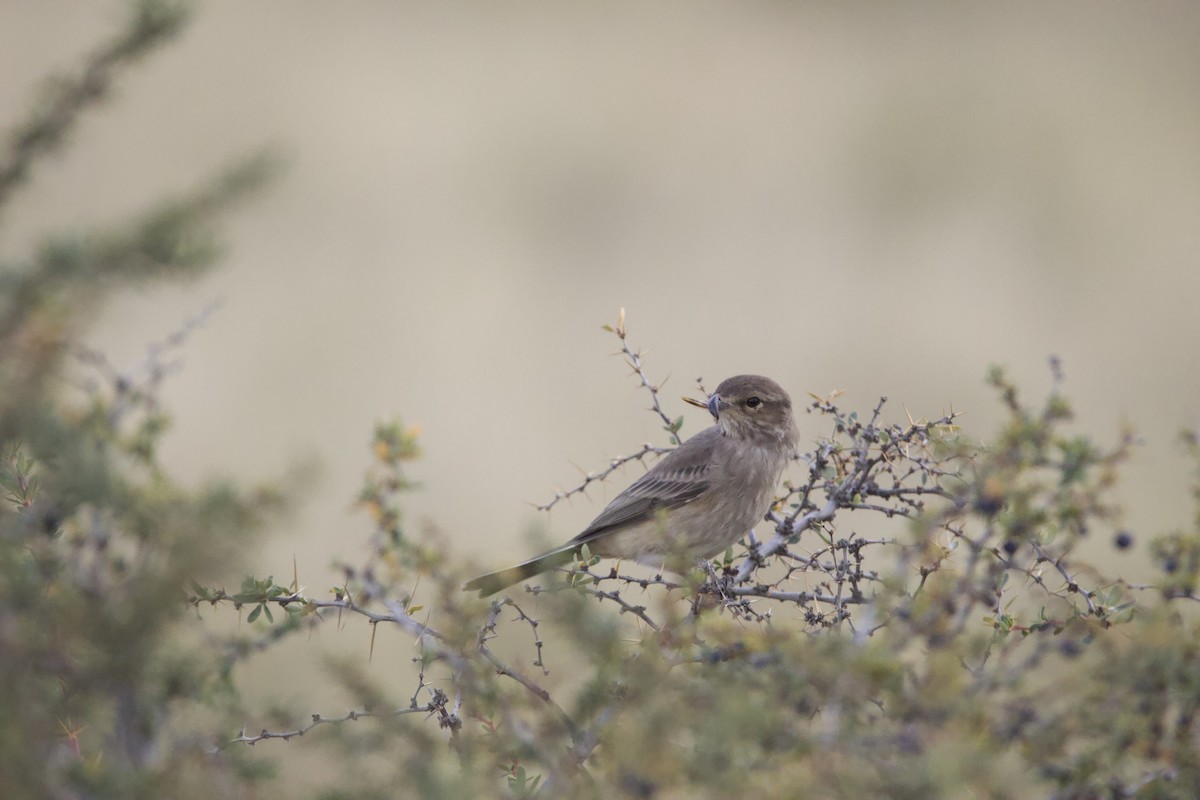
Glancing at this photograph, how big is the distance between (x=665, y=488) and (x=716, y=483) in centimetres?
34

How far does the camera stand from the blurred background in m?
15.1

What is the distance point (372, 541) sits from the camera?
4172mm

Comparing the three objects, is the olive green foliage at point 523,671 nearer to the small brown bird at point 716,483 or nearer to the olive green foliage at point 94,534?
the olive green foliage at point 94,534

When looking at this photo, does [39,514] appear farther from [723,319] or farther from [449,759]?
[723,319]

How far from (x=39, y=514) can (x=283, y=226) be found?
15.7 meters

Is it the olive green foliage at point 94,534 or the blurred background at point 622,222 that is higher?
the blurred background at point 622,222

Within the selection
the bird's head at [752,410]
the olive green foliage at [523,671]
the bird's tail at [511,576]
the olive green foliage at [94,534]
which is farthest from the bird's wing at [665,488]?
the olive green foliage at [94,534]

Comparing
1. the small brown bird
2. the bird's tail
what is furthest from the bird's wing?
the bird's tail

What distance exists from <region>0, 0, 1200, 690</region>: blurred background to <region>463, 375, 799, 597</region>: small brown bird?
449 centimetres

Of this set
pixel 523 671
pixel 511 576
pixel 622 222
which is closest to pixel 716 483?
pixel 511 576

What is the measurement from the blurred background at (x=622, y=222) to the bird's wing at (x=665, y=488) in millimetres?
4525

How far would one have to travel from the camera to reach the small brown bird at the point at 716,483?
7.38 metres

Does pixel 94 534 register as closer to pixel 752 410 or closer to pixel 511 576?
pixel 511 576

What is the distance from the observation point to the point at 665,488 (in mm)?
7719
